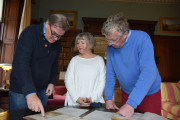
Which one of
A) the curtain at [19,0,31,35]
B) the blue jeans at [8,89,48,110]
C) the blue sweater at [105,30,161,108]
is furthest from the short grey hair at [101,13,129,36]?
the curtain at [19,0,31,35]

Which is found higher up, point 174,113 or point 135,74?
point 135,74

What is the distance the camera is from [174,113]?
2977mm

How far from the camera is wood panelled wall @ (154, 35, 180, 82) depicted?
6.49m

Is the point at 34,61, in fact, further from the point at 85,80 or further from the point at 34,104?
the point at 85,80

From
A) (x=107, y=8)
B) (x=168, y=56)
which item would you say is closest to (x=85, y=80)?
(x=107, y=8)

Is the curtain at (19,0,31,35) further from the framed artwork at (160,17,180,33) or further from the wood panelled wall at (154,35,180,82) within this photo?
the framed artwork at (160,17,180,33)

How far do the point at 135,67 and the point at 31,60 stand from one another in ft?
2.72

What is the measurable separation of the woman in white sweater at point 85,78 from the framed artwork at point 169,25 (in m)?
5.67

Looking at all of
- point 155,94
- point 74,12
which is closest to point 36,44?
point 155,94

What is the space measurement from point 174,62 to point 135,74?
6.01m

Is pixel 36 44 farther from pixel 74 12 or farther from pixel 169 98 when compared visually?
pixel 74 12

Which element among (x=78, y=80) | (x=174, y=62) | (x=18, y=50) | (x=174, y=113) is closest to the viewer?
(x=18, y=50)

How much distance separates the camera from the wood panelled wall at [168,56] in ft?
21.3

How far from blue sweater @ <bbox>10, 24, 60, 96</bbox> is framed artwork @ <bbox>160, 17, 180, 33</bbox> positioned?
6.09 m
